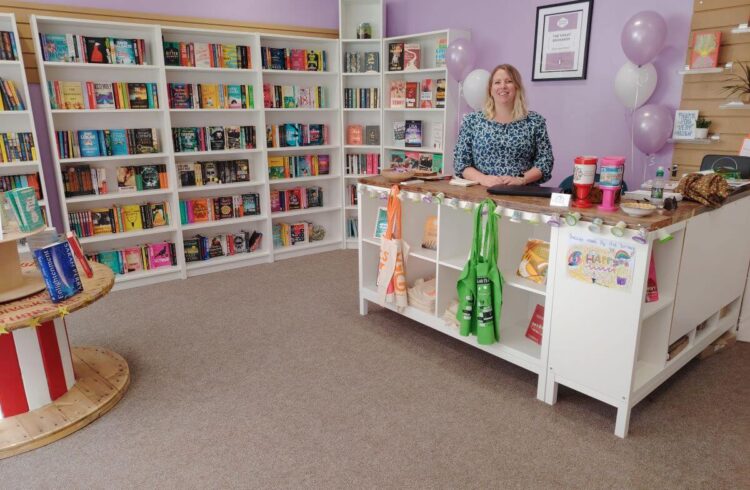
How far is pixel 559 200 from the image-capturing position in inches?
94.1

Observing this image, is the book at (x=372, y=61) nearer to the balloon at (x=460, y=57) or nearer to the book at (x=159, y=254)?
→ the balloon at (x=460, y=57)

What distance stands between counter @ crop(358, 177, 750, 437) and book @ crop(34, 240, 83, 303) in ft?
5.96

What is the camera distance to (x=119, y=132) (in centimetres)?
431

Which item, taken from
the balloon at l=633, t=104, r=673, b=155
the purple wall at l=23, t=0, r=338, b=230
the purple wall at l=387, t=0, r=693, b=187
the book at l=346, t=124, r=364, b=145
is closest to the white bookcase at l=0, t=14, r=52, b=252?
the purple wall at l=23, t=0, r=338, b=230

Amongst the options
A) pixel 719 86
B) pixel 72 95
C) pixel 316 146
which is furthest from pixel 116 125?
pixel 719 86

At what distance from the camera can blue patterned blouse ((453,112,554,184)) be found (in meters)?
3.08

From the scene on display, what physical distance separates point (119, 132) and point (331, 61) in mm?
2160

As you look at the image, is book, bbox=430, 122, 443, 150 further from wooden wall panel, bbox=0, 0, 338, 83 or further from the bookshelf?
the bookshelf

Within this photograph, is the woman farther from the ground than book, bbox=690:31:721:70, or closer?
closer

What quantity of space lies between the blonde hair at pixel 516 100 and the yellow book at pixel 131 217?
3066 mm

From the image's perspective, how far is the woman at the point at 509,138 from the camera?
3.02 metres

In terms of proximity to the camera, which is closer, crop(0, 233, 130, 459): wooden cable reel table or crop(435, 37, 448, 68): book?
crop(0, 233, 130, 459): wooden cable reel table

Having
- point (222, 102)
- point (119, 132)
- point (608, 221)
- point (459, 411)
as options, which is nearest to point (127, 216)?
point (119, 132)

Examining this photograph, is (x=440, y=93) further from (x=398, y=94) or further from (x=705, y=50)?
(x=705, y=50)
